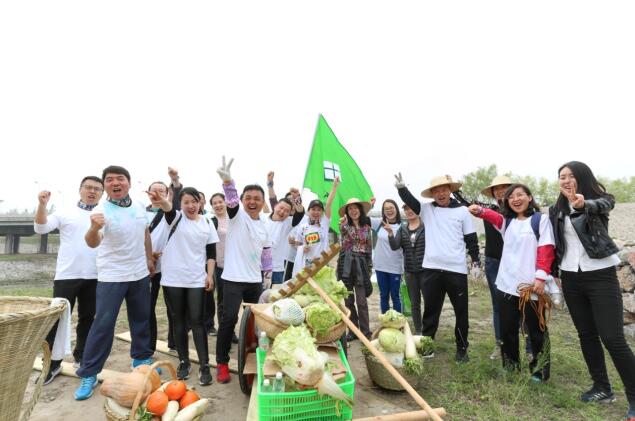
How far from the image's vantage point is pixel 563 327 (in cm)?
624

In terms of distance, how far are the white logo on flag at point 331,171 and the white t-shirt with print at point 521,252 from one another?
9.64 ft

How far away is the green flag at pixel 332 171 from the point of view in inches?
231

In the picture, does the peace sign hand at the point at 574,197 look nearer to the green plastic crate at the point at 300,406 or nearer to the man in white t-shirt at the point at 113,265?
the green plastic crate at the point at 300,406

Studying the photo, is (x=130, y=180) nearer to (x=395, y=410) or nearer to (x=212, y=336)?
(x=212, y=336)

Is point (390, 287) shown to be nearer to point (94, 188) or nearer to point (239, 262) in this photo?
point (239, 262)

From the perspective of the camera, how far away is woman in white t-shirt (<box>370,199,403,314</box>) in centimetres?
574

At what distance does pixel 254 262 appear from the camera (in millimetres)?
4047

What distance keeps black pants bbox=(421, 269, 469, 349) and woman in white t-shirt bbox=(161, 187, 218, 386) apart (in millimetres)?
2676

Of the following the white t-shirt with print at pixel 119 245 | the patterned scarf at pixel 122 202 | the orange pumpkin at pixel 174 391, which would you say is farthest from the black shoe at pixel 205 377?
the patterned scarf at pixel 122 202

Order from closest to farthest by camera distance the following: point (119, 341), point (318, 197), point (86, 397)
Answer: point (86, 397) < point (119, 341) < point (318, 197)

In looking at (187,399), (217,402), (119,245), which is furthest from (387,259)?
(119,245)

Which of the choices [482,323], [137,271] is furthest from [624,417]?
[137,271]

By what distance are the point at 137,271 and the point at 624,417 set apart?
489 centimetres

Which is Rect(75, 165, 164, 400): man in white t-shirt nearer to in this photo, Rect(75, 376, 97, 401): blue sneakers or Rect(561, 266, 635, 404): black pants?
Rect(75, 376, 97, 401): blue sneakers
